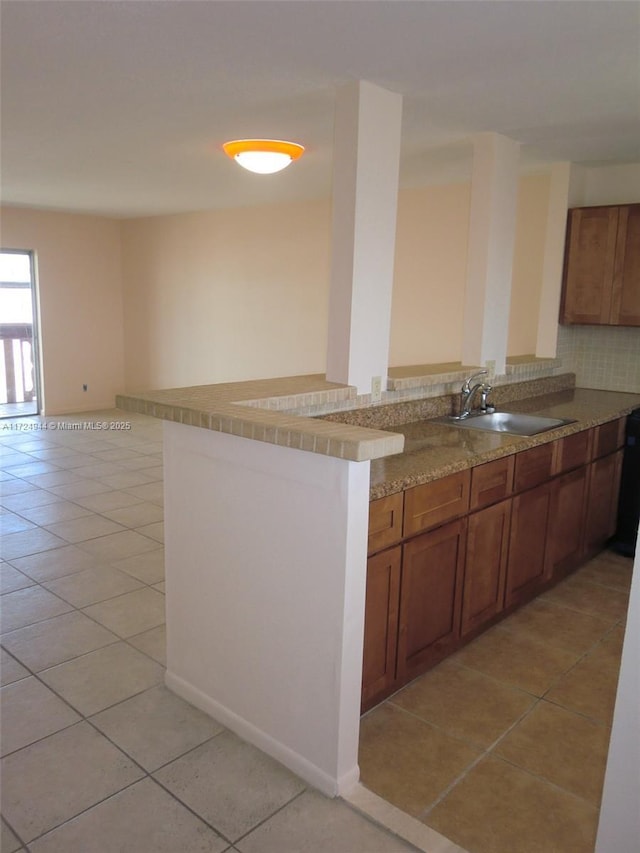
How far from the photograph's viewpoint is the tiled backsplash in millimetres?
4539

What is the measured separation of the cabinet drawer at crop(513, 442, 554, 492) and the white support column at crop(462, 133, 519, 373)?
0.84 metres

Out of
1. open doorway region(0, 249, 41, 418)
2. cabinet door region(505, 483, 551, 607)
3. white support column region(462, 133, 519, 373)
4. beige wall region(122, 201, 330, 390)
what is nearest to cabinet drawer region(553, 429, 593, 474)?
cabinet door region(505, 483, 551, 607)

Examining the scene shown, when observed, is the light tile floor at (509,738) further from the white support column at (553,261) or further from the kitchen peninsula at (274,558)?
the white support column at (553,261)

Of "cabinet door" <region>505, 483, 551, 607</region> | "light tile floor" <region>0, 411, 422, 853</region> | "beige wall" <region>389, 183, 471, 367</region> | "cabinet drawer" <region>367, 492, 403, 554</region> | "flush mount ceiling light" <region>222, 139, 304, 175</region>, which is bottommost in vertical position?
"light tile floor" <region>0, 411, 422, 853</region>

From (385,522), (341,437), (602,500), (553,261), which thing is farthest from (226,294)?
(341,437)

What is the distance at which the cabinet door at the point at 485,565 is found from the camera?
9.16 feet

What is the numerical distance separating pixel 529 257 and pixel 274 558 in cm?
350

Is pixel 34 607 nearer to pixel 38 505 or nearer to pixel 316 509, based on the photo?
pixel 38 505

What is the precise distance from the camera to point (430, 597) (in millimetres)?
2588

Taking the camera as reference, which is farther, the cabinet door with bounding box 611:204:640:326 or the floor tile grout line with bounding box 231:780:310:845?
the cabinet door with bounding box 611:204:640:326

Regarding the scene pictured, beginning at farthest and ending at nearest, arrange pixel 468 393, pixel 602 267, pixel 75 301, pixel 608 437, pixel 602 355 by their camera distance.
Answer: pixel 75 301 → pixel 602 355 → pixel 602 267 → pixel 608 437 → pixel 468 393

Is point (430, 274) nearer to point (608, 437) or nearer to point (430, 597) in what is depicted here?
point (608, 437)

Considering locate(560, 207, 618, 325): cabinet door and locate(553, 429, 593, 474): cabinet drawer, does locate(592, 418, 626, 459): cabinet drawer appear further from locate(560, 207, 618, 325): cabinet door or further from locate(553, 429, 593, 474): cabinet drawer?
locate(560, 207, 618, 325): cabinet door

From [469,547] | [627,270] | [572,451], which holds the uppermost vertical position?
[627,270]
